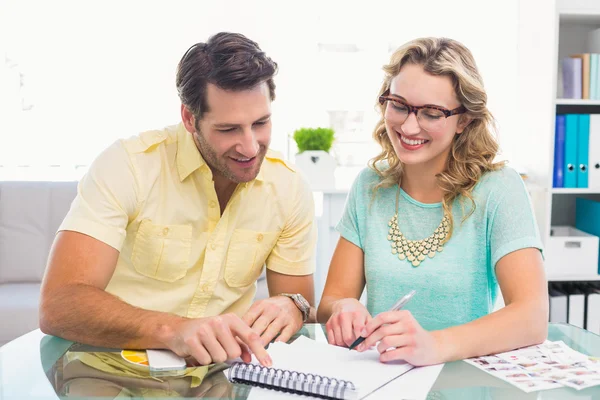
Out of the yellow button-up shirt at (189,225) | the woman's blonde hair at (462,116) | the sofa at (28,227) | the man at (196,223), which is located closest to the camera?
the man at (196,223)

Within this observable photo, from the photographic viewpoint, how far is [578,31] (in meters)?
3.32

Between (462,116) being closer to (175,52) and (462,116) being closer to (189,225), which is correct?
(189,225)

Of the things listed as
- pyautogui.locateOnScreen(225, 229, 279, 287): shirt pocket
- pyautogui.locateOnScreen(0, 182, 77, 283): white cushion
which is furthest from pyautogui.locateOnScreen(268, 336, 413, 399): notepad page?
pyautogui.locateOnScreen(0, 182, 77, 283): white cushion

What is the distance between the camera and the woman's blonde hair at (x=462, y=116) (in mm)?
1503

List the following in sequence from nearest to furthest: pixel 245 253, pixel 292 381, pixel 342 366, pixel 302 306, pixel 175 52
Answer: pixel 292 381
pixel 342 366
pixel 302 306
pixel 245 253
pixel 175 52

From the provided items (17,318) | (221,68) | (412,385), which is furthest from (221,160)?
(17,318)

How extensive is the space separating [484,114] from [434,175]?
192 millimetres

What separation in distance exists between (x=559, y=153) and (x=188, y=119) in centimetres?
210

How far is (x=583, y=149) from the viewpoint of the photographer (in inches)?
120

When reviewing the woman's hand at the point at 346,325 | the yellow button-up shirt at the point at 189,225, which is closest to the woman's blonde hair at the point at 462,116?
the yellow button-up shirt at the point at 189,225

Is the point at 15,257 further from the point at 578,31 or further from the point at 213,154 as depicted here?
the point at 578,31

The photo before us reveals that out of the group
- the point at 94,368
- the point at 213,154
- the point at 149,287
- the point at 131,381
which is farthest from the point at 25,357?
the point at 213,154

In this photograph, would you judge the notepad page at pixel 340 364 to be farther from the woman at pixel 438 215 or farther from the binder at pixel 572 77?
the binder at pixel 572 77

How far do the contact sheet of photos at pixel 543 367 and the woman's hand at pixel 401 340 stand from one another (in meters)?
0.09
